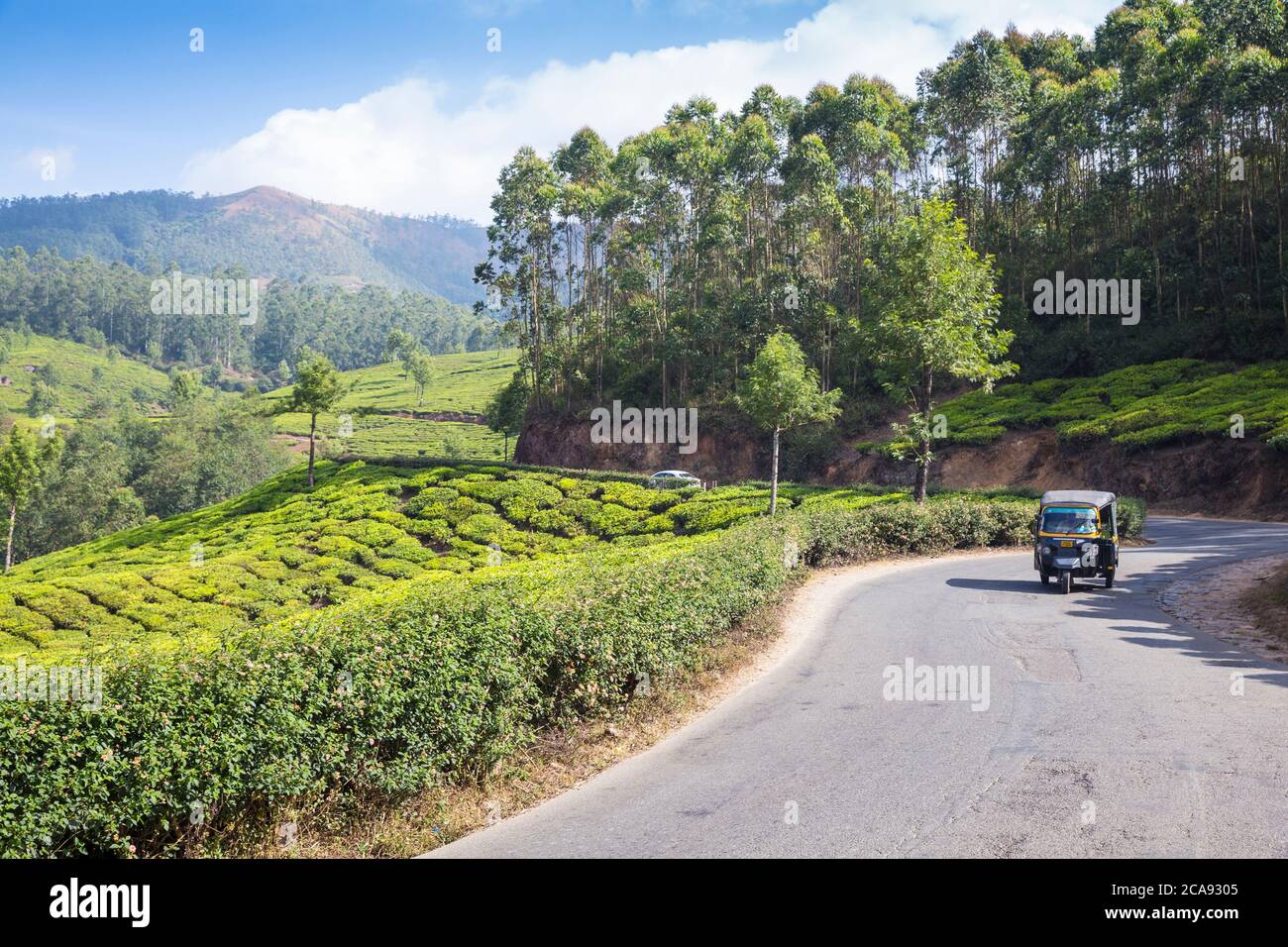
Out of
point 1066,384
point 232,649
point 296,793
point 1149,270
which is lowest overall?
point 296,793

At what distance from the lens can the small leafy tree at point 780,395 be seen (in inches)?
1380

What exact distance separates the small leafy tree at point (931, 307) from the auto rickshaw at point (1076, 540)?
10.3 m

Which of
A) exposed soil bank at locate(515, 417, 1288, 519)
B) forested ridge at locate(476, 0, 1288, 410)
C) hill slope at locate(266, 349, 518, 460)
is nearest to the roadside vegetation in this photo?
exposed soil bank at locate(515, 417, 1288, 519)

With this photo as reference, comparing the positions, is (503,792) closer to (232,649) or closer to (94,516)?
(232,649)

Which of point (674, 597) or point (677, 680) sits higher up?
point (674, 597)

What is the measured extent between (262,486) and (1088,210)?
54.5 metres

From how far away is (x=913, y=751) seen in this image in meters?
9.39

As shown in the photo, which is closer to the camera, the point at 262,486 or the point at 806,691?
the point at 806,691

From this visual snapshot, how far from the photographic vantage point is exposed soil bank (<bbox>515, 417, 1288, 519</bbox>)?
3591 centimetres

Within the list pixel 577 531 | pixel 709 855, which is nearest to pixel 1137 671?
pixel 709 855

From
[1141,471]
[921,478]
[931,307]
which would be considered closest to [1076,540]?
[921,478]

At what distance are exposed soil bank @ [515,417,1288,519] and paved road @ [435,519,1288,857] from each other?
2537cm

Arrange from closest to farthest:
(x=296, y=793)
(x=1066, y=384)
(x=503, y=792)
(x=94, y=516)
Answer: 1. (x=296, y=793)
2. (x=503, y=792)
3. (x=1066, y=384)
4. (x=94, y=516)

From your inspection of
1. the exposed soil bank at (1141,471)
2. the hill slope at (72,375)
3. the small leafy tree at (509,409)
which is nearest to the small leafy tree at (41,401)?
the hill slope at (72,375)
